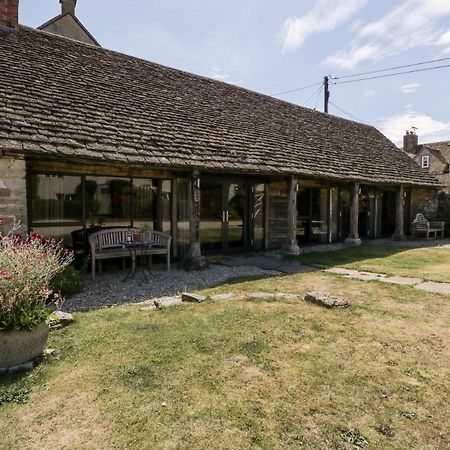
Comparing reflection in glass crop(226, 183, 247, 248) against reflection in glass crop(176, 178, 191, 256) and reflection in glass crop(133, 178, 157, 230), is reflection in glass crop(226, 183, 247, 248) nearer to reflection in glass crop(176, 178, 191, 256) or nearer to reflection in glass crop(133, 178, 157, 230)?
reflection in glass crop(176, 178, 191, 256)

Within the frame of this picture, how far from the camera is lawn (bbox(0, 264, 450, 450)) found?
8.87ft

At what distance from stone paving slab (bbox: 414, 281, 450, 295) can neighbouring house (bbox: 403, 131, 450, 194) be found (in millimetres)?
25143

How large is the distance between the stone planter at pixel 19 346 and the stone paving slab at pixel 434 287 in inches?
271

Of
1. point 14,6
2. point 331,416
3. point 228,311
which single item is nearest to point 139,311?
point 228,311

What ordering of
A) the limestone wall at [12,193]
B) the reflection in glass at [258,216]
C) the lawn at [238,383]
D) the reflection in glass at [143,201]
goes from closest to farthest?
the lawn at [238,383] → the limestone wall at [12,193] → the reflection in glass at [143,201] → the reflection in glass at [258,216]

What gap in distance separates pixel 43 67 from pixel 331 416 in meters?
10.6

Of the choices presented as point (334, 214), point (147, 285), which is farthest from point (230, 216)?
point (334, 214)

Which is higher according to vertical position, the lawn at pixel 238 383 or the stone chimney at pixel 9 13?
the stone chimney at pixel 9 13

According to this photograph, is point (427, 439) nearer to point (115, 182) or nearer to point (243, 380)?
point (243, 380)

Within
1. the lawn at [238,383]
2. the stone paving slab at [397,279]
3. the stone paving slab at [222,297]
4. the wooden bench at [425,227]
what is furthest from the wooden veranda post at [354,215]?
the stone paving slab at [222,297]

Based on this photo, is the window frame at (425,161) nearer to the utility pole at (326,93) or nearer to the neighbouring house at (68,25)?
the utility pole at (326,93)

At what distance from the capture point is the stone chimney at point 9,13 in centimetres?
991

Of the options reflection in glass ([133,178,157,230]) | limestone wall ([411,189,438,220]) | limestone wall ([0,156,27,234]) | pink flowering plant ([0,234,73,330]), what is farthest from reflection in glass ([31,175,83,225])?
limestone wall ([411,189,438,220])

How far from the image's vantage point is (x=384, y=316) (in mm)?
5402
